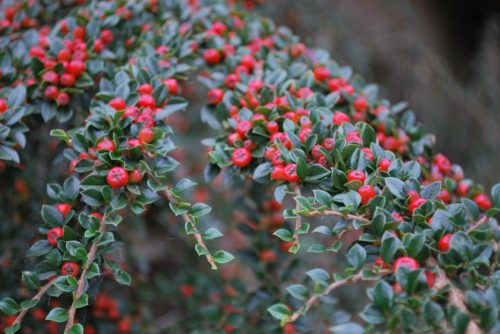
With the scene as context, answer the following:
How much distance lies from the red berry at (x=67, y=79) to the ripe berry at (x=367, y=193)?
0.85m

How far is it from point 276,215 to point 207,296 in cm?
41

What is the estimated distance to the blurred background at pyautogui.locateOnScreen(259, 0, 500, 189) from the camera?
9.45ft

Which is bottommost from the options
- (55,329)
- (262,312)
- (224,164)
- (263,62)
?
(55,329)

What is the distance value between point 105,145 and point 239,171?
0.33 metres

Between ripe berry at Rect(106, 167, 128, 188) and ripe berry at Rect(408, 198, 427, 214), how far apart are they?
2.03ft

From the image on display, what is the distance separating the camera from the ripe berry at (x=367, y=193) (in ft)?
3.71

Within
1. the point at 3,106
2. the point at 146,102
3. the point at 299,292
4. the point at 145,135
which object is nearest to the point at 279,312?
the point at 299,292

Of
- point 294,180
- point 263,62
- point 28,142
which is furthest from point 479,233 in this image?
point 28,142

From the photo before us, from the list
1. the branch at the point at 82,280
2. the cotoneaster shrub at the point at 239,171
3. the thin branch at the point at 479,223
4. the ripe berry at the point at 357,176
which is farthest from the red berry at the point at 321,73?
the branch at the point at 82,280

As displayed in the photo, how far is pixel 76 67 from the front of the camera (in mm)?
1497

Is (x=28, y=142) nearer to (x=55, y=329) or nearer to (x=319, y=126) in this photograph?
(x=55, y=329)

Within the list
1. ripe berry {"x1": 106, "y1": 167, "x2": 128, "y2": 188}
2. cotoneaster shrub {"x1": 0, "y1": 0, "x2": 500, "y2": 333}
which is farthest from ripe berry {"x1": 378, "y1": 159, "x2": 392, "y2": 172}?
ripe berry {"x1": 106, "y1": 167, "x2": 128, "y2": 188}

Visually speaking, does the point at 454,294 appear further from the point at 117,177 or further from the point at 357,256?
the point at 117,177

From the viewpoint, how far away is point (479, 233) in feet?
3.49
